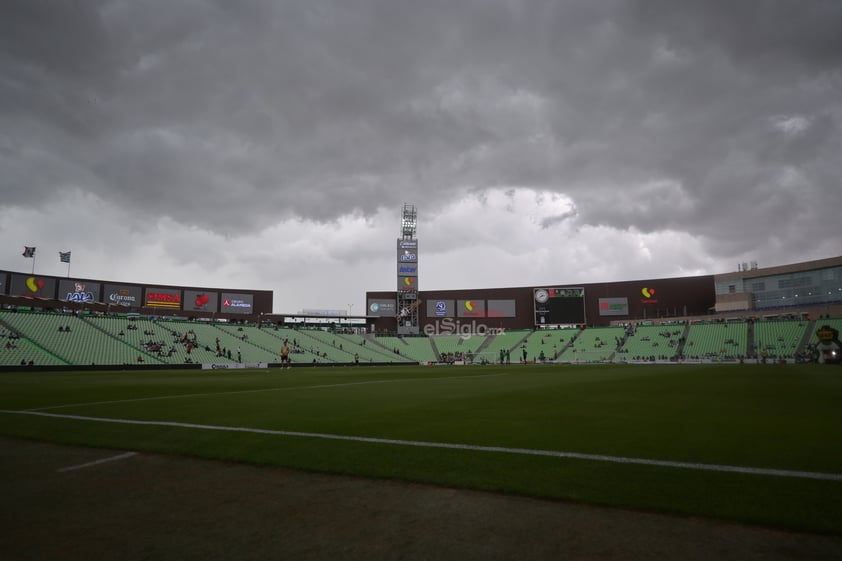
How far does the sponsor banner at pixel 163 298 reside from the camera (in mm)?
76312

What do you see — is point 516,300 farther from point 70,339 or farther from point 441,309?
point 70,339

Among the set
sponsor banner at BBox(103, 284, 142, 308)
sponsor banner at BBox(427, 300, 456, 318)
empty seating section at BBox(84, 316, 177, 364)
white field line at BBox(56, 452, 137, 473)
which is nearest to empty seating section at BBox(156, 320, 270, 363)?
empty seating section at BBox(84, 316, 177, 364)

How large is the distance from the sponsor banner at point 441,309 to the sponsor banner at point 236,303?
110 ft

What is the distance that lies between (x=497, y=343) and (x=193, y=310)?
53.3 m

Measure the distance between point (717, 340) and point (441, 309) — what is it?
45.4 m

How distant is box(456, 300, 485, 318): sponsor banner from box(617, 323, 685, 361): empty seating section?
26.8m

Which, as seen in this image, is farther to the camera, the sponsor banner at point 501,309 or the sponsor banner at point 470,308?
the sponsor banner at point 470,308

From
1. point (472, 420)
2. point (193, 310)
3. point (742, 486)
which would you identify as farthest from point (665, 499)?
point (193, 310)

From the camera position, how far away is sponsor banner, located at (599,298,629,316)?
8344cm

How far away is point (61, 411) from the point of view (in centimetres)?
1000

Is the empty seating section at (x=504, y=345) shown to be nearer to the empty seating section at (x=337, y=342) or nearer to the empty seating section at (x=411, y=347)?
the empty seating section at (x=337, y=342)

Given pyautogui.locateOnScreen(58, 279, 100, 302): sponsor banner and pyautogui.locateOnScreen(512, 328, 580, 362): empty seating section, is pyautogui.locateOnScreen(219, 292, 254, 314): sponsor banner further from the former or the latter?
pyautogui.locateOnScreen(512, 328, 580, 362): empty seating section

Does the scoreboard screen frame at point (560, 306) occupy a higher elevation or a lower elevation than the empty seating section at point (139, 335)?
higher

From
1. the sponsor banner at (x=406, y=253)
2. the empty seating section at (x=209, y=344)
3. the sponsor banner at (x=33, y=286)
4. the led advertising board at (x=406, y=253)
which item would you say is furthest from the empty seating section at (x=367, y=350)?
the sponsor banner at (x=33, y=286)
